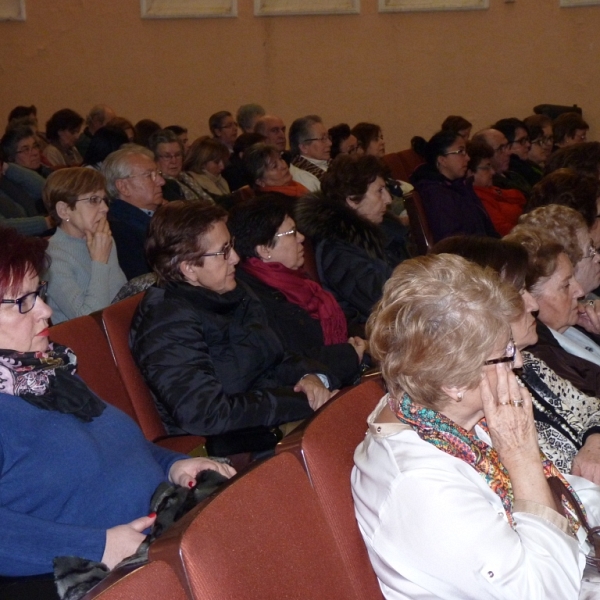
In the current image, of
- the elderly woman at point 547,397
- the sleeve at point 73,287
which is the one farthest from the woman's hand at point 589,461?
the sleeve at point 73,287

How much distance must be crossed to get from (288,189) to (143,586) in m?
4.31

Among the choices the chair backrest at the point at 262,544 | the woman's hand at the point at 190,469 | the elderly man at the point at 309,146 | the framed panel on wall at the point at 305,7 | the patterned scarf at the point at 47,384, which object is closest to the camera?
the chair backrest at the point at 262,544

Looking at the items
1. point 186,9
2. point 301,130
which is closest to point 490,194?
point 301,130

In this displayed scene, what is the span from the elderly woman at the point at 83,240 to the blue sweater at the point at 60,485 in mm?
1549

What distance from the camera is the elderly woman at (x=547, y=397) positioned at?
7.14 feet

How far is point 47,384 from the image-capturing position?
1.83 meters

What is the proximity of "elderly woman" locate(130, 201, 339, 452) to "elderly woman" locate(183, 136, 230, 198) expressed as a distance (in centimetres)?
308

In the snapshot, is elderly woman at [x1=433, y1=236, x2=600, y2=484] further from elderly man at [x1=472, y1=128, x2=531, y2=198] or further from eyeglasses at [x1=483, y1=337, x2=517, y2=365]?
elderly man at [x1=472, y1=128, x2=531, y2=198]

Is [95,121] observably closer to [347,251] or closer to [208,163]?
[208,163]

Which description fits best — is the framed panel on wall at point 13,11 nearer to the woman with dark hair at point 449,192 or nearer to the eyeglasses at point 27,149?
the eyeglasses at point 27,149

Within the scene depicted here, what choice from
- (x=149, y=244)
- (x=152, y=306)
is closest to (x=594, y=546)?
(x=152, y=306)

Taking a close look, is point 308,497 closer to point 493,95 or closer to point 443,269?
point 443,269

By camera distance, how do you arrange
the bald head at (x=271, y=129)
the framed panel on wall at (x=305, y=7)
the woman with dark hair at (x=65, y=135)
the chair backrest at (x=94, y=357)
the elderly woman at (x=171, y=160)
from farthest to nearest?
the framed panel on wall at (x=305, y=7)
the woman with dark hair at (x=65, y=135)
the bald head at (x=271, y=129)
the elderly woman at (x=171, y=160)
the chair backrest at (x=94, y=357)

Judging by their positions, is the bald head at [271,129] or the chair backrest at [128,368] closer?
the chair backrest at [128,368]
